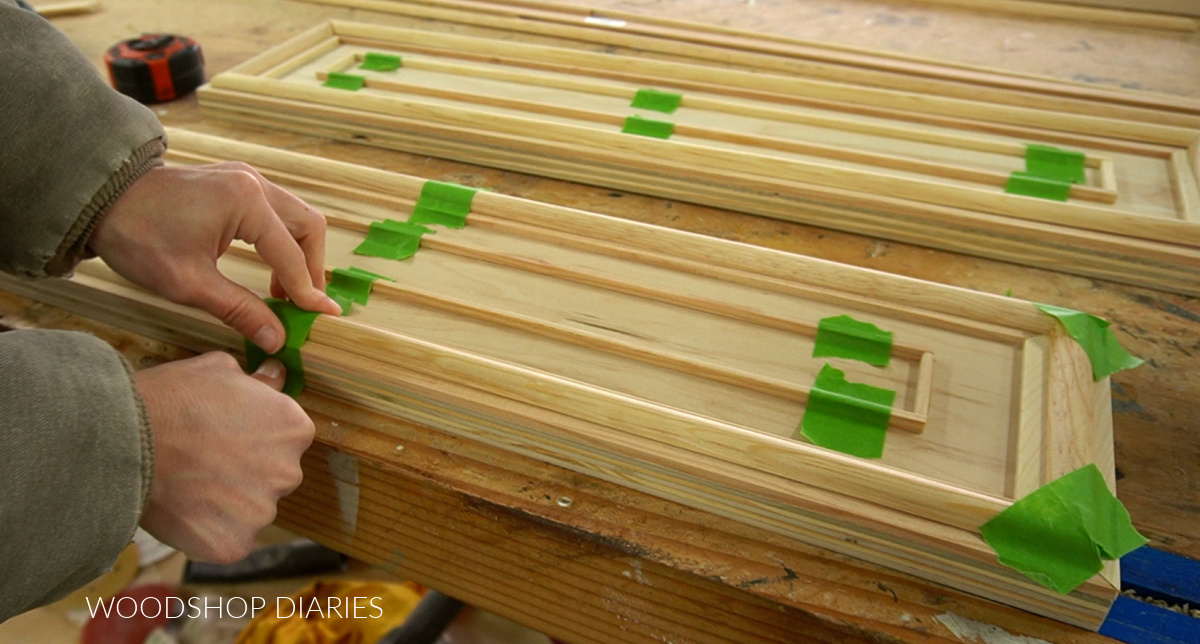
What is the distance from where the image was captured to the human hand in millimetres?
1008

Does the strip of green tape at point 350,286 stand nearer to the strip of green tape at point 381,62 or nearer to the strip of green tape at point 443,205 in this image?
the strip of green tape at point 443,205

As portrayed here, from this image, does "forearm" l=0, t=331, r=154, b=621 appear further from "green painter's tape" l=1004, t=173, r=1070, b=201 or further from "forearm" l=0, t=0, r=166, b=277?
"green painter's tape" l=1004, t=173, r=1070, b=201

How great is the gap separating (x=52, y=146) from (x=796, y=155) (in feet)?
3.81

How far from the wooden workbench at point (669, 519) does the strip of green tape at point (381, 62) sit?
61 centimetres

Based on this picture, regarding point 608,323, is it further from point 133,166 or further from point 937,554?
point 133,166

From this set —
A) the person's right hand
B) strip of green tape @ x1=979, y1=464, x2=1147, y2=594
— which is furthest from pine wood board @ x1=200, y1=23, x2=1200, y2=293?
the person's right hand

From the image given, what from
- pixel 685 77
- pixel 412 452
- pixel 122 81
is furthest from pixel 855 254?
pixel 122 81

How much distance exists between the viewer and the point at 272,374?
3.44 ft

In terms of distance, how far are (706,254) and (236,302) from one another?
66 centimetres

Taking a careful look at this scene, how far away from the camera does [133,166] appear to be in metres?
1.01

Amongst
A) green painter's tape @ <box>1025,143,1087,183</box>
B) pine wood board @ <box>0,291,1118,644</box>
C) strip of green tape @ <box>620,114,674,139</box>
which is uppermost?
green painter's tape @ <box>1025,143,1087,183</box>

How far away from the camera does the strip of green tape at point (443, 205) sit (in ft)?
4.27

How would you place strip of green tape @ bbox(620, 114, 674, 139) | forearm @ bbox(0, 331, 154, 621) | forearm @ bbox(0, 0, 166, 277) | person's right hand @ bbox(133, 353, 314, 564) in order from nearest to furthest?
1. forearm @ bbox(0, 331, 154, 621)
2. person's right hand @ bbox(133, 353, 314, 564)
3. forearm @ bbox(0, 0, 166, 277)
4. strip of green tape @ bbox(620, 114, 674, 139)

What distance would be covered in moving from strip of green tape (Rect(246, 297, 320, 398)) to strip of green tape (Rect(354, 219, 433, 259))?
0.60 feet
